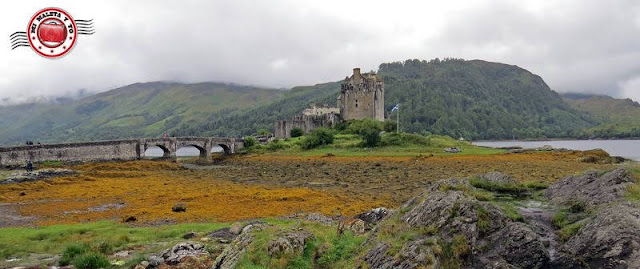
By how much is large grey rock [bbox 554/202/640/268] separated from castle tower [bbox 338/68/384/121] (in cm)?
11570

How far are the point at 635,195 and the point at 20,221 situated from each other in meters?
32.6

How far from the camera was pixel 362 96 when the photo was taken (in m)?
127

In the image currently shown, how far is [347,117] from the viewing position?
129 meters

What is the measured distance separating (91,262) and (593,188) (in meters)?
17.0

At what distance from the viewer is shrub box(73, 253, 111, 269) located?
16969 mm

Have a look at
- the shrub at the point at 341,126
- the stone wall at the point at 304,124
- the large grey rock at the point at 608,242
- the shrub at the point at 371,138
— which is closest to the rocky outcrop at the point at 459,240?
the large grey rock at the point at 608,242

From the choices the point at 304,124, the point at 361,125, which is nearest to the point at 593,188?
the point at 361,125

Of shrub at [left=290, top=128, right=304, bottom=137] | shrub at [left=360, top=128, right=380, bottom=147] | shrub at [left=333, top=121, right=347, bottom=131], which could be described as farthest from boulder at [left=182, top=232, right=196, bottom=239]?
shrub at [left=290, top=128, right=304, bottom=137]

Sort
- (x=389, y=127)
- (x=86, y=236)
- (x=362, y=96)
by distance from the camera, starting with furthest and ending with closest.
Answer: (x=362, y=96)
(x=389, y=127)
(x=86, y=236)

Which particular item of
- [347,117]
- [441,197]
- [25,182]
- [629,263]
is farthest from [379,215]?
[347,117]

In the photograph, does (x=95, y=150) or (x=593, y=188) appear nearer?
(x=593, y=188)

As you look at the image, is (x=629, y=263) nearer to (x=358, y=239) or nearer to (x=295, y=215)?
(x=358, y=239)

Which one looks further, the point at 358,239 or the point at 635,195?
the point at 358,239

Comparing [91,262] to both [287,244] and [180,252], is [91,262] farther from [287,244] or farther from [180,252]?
[287,244]
